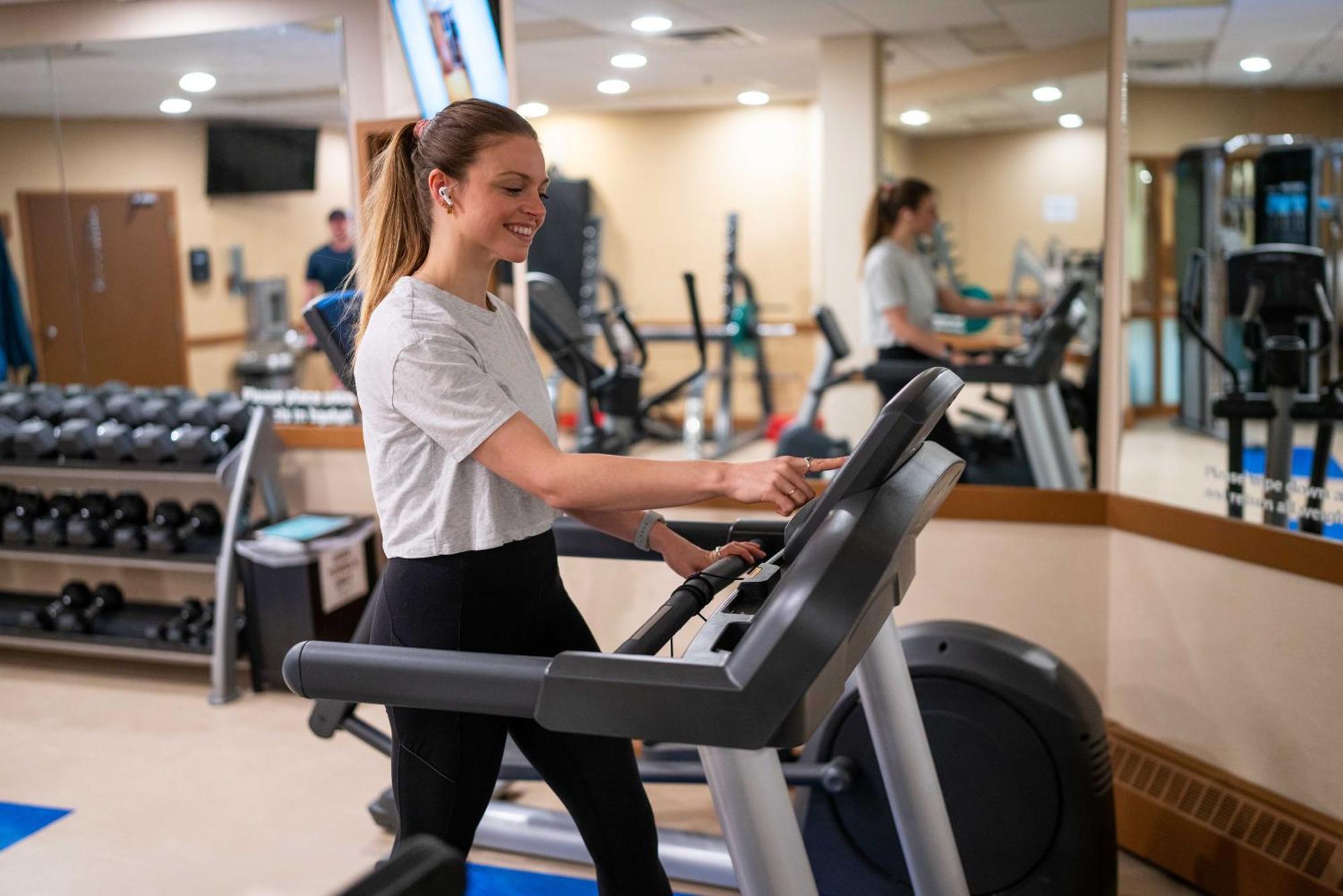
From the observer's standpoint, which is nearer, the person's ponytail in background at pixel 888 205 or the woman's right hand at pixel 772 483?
the woman's right hand at pixel 772 483

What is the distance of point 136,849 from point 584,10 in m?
3.05

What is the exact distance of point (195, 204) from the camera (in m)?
4.74

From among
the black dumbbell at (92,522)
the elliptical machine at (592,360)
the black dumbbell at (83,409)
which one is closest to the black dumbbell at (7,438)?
the black dumbbell at (83,409)

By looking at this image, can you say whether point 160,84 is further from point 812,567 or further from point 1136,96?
point 812,567

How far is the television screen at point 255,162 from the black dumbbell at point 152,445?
38.9 inches

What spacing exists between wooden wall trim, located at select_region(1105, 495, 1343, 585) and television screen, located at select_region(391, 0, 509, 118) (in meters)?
2.07

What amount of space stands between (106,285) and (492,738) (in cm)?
390

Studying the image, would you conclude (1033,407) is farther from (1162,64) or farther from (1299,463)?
(1162,64)

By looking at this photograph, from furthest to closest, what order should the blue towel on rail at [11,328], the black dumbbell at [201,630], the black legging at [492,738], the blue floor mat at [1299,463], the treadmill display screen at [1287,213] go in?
the blue towel on rail at [11,328] → the black dumbbell at [201,630] → the treadmill display screen at [1287,213] → the blue floor mat at [1299,463] → the black legging at [492,738]

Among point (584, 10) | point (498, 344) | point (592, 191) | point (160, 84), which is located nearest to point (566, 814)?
point (498, 344)

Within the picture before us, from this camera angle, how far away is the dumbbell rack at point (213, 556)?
419 centimetres

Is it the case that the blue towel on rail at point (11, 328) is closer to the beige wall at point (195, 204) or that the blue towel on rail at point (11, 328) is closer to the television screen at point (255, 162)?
the beige wall at point (195, 204)

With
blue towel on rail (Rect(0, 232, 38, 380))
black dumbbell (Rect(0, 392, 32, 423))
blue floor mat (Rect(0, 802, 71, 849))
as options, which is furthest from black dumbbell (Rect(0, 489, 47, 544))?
blue floor mat (Rect(0, 802, 71, 849))

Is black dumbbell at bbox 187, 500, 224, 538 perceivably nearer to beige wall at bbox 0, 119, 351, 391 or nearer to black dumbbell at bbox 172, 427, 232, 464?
black dumbbell at bbox 172, 427, 232, 464
